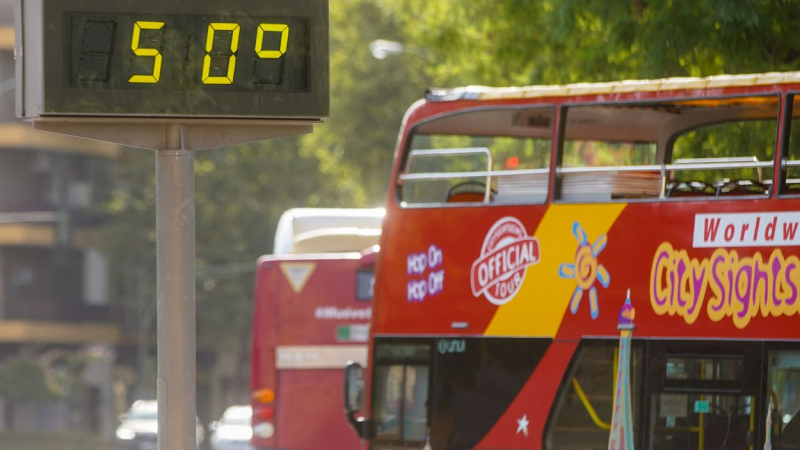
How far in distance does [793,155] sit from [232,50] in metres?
5.52

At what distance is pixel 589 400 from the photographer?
404 inches

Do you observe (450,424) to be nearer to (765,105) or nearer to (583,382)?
(583,382)

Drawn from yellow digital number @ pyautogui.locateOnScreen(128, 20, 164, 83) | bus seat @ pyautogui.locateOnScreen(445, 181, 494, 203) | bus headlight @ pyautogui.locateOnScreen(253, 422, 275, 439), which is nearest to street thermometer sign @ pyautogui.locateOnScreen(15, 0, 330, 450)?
yellow digital number @ pyautogui.locateOnScreen(128, 20, 164, 83)

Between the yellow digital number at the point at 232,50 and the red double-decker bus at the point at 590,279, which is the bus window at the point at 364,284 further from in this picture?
the yellow digital number at the point at 232,50

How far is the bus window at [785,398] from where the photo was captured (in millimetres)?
9312

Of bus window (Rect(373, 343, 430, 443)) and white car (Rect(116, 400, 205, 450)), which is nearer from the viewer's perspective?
bus window (Rect(373, 343, 430, 443))

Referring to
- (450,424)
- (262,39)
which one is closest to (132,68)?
(262,39)

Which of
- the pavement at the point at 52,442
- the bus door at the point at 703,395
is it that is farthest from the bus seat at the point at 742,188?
the pavement at the point at 52,442

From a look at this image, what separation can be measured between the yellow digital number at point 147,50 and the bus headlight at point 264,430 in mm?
12232

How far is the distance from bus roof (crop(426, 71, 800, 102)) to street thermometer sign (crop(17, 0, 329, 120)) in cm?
334

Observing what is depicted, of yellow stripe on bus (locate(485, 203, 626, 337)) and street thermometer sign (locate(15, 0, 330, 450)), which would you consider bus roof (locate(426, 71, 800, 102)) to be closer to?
yellow stripe on bus (locate(485, 203, 626, 337))

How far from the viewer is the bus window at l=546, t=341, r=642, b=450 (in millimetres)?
10125

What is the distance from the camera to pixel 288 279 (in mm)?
19266

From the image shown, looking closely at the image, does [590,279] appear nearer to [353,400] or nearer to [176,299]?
[353,400]
